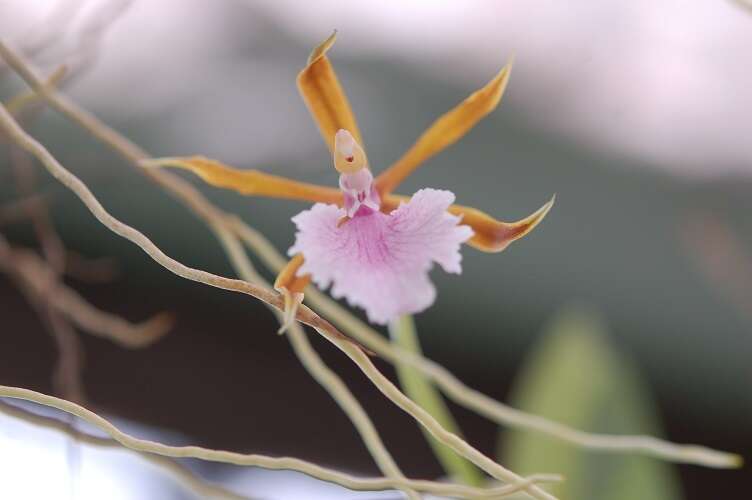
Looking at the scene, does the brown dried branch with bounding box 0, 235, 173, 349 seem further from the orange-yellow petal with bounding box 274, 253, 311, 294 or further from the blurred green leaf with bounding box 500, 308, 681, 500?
the blurred green leaf with bounding box 500, 308, 681, 500

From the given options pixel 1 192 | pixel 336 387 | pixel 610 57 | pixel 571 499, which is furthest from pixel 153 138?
pixel 336 387

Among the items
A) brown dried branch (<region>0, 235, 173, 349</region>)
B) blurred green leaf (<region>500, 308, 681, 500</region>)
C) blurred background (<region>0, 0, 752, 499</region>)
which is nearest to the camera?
brown dried branch (<region>0, 235, 173, 349</region>)

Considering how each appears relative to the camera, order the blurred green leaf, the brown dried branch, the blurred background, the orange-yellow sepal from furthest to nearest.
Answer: the blurred background
the blurred green leaf
the brown dried branch
the orange-yellow sepal

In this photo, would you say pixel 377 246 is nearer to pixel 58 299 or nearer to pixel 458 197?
pixel 58 299

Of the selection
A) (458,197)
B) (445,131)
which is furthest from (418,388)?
(458,197)

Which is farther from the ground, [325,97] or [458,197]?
[458,197]

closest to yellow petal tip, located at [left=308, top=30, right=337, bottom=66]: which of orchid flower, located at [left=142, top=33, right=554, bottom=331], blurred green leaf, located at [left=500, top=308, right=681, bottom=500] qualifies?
orchid flower, located at [left=142, top=33, right=554, bottom=331]

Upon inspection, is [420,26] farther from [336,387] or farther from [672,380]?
[336,387]
